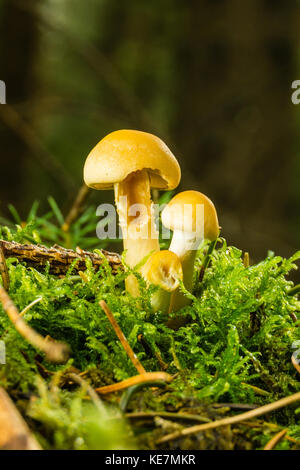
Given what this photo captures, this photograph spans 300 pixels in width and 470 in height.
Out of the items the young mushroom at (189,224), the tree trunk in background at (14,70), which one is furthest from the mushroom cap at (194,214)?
the tree trunk in background at (14,70)

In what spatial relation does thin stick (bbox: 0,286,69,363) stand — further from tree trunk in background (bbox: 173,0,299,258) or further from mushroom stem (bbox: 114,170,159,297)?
tree trunk in background (bbox: 173,0,299,258)

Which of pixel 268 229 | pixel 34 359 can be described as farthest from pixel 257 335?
pixel 268 229

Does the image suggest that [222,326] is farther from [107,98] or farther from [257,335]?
[107,98]

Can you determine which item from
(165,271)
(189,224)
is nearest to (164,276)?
(165,271)

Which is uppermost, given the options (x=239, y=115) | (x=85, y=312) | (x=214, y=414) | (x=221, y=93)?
(x=221, y=93)

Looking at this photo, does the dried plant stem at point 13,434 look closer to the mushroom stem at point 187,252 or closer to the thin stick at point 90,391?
the thin stick at point 90,391

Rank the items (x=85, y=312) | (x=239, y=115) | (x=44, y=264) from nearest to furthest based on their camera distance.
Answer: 1. (x=85, y=312)
2. (x=44, y=264)
3. (x=239, y=115)

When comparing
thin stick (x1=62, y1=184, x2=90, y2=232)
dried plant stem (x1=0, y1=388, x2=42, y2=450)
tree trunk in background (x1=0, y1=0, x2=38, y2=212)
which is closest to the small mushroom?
dried plant stem (x1=0, y1=388, x2=42, y2=450)
